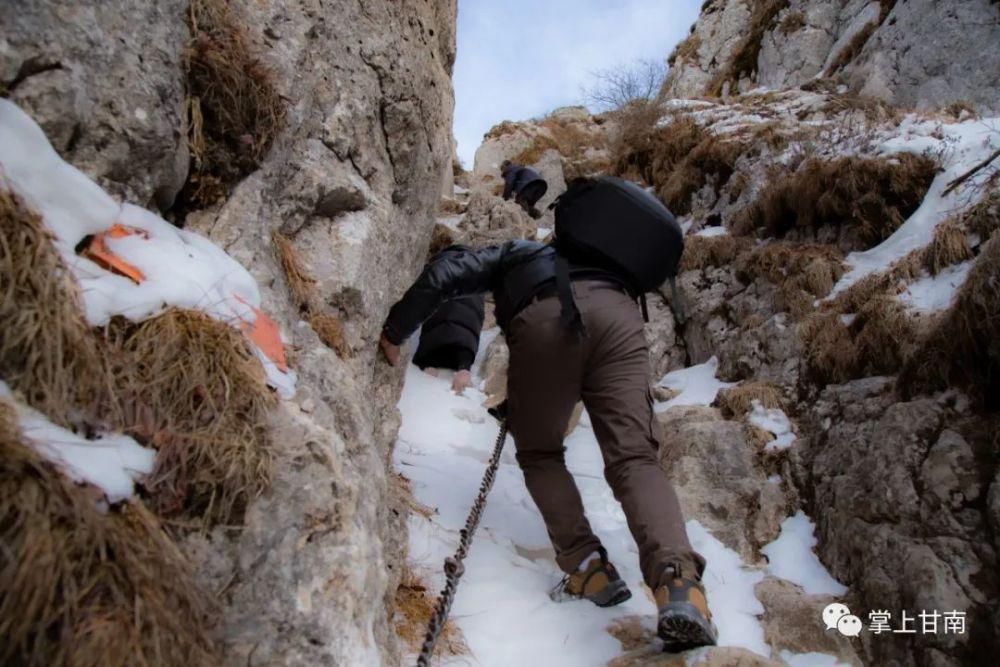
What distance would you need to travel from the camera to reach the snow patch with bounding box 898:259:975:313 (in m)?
5.19

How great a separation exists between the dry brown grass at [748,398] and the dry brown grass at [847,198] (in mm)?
2527

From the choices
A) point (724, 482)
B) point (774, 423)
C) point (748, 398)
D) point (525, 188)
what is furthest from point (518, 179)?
point (724, 482)

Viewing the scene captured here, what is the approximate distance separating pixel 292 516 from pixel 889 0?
746 inches

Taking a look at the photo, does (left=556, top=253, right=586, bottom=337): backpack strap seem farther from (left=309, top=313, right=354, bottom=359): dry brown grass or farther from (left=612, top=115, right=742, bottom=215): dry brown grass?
(left=612, top=115, right=742, bottom=215): dry brown grass

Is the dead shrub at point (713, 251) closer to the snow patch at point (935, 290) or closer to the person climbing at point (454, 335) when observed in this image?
the snow patch at point (935, 290)

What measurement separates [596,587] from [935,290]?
4411 mm

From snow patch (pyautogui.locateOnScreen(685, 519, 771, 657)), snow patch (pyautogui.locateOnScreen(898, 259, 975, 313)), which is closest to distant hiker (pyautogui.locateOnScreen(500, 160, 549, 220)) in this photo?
snow patch (pyautogui.locateOnScreen(898, 259, 975, 313))

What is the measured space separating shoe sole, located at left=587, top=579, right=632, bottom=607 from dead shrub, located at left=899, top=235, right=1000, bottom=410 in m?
2.81

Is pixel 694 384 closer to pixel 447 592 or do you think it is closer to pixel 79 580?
pixel 447 592

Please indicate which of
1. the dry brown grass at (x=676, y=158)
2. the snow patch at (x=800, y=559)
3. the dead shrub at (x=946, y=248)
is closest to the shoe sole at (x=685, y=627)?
the snow patch at (x=800, y=559)

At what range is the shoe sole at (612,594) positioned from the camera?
3188 millimetres

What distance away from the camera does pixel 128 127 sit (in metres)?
2.32

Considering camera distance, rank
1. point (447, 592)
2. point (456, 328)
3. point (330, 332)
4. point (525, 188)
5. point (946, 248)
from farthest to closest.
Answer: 1. point (525, 188)
2. point (946, 248)
3. point (456, 328)
4. point (330, 332)
5. point (447, 592)

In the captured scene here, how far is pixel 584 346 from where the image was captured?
3307mm
